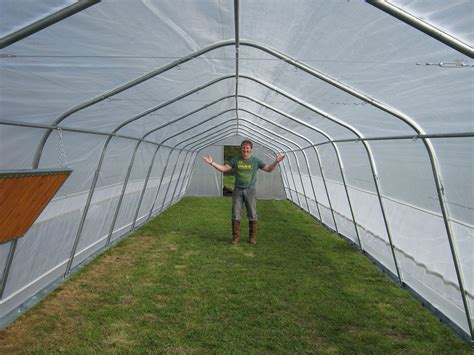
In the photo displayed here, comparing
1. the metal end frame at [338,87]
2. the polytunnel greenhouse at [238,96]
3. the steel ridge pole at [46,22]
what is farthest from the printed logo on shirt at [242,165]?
the steel ridge pole at [46,22]

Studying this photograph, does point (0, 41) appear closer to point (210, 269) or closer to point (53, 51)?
point (53, 51)

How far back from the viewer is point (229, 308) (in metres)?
5.68

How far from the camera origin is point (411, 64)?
4074mm

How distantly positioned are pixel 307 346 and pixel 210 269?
3021 millimetres

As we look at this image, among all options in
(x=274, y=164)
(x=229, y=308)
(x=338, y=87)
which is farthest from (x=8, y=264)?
(x=274, y=164)

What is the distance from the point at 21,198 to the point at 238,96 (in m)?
5.84

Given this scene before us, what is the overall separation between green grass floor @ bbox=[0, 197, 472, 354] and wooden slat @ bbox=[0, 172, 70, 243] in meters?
1.26

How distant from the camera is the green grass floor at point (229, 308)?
15.3 feet

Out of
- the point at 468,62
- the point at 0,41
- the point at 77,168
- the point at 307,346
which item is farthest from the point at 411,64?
the point at 77,168

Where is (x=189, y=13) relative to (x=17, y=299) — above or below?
above

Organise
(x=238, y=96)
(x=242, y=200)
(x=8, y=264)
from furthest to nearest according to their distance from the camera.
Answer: (x=242, y=200), (x=238, y=96), (x=8, y=264)

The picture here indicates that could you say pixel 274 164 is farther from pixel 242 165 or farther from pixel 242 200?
pixel 242 200

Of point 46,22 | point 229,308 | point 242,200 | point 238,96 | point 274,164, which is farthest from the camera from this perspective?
point 242,200

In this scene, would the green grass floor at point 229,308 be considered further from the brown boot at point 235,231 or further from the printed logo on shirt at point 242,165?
the printed logo on shirt at point 242,165
